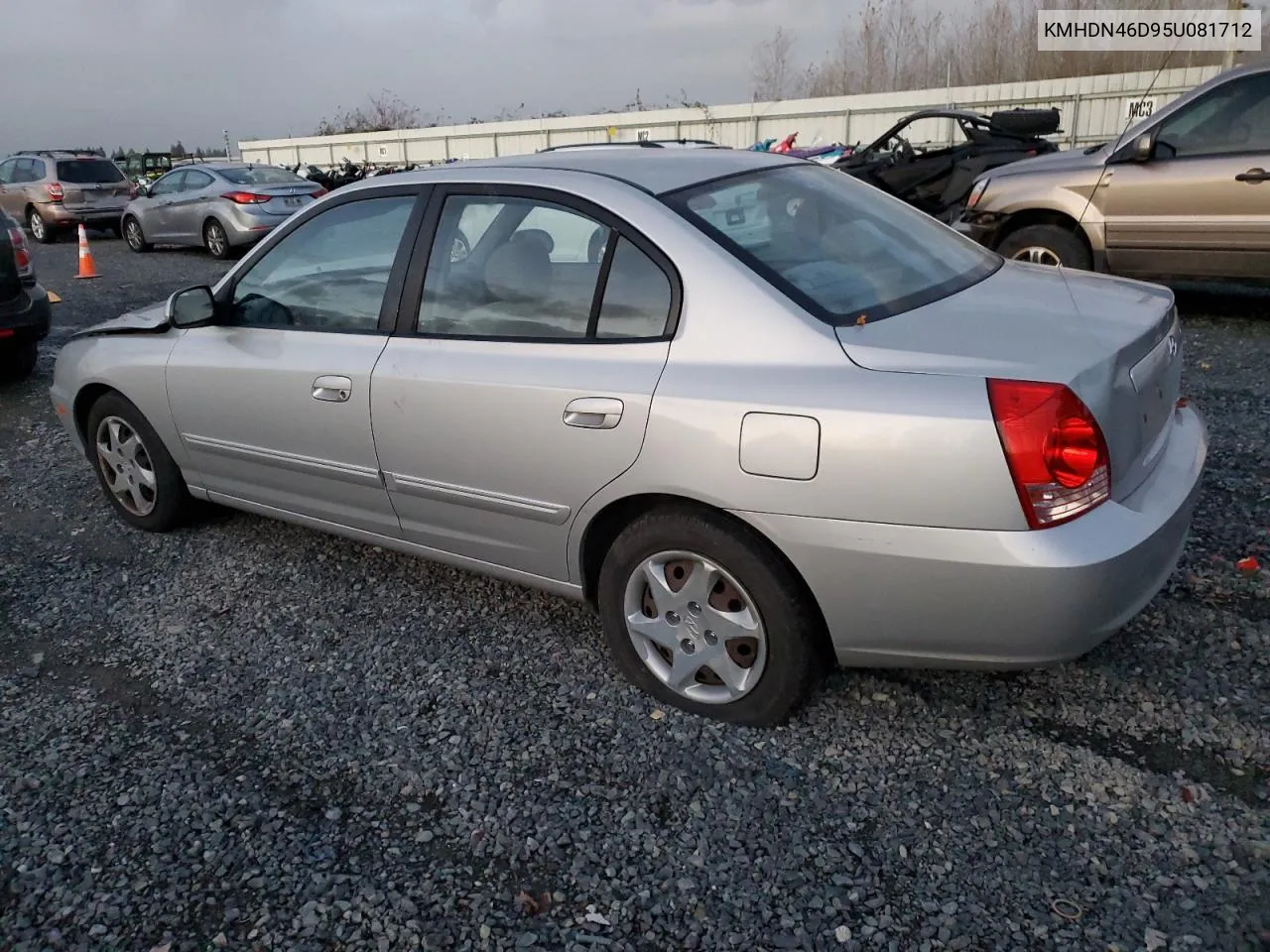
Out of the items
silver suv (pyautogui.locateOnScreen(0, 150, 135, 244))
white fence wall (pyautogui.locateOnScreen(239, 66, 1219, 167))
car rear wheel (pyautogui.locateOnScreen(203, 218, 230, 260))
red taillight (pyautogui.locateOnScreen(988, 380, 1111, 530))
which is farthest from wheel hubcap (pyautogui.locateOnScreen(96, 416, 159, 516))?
silver suv (pyautogui.locateOnScreen(0, 150, 135, 244))

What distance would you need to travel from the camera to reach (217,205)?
14.7 meters

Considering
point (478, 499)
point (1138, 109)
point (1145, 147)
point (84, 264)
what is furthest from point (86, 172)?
point (1138, 109)

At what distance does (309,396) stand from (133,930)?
184 centimetres

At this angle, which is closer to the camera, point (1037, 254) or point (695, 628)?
point (695, 628)

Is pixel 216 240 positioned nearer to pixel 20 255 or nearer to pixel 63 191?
pixel 63 191

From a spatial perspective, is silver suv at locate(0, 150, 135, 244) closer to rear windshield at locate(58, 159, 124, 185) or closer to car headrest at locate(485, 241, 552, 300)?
rear windshield at locate(58, 159, 124, 185)

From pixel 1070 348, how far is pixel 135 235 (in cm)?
1749

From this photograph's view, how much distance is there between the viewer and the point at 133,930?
2.33m

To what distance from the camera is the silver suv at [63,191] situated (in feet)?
59.3

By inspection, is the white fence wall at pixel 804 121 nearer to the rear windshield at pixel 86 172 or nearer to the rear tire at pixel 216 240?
the rear tire at pixel 216 240

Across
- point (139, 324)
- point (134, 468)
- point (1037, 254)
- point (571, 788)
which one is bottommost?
point (571, 788)

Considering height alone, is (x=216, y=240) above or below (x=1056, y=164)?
below

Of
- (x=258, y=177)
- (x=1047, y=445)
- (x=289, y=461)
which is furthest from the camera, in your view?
(x=258, y=177)

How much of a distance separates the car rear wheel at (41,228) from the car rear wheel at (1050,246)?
1741 cm
